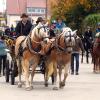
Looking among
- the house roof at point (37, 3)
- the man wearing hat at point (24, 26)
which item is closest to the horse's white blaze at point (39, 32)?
the man wearing hat at point (24, 26)

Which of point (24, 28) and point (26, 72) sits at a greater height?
point (24, 28)

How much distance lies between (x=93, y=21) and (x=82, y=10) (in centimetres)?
1249

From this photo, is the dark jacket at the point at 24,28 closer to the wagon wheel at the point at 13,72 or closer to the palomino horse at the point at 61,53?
the wagon wheel at the point at 13,72

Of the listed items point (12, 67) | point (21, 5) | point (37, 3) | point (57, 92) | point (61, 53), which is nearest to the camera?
point (57, 92)

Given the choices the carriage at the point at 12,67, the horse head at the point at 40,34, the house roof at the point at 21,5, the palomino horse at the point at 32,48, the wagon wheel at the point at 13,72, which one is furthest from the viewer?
the house roof at the point at 21,5

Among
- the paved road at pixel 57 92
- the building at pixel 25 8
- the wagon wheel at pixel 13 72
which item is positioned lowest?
the paved road at pixel 57 92

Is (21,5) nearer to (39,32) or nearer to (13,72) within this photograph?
(13,72)

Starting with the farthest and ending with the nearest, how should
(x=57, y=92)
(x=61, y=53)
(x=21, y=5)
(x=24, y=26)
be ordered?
(x=21, y=5), (x=24, y=26), (x=61, y=53), (x=57, y=92)

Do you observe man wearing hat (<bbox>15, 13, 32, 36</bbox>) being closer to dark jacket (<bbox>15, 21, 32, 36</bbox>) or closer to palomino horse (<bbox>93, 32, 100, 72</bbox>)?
dark jacket (<bbox>15, 21, 32, 36</bbox>)

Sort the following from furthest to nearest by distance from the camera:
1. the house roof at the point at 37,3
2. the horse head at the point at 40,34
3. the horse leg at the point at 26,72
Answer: the house roof at the point at 37,3 → the horse leg at the point at 26,72 → the horse head at the point at 40,34

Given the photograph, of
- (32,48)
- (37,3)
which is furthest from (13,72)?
(37,3)

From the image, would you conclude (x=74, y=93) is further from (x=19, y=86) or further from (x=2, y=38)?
(x=2, y=38)

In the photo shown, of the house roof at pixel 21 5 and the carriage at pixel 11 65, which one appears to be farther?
the house roof at pixel 21 5

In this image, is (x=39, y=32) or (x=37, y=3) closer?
(x=39, y=32)
